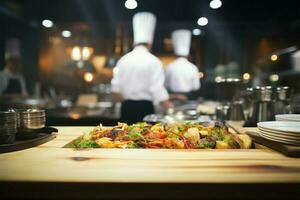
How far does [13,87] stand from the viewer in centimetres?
549

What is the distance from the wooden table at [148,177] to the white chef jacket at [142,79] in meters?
2.67

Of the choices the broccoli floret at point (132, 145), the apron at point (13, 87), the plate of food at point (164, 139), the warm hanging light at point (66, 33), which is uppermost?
the warm hanging light at point (66, 33)

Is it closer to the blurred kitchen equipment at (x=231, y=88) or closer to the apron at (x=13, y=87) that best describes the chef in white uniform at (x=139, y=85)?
the blurred kitchen equipment at (x=231, y=88)

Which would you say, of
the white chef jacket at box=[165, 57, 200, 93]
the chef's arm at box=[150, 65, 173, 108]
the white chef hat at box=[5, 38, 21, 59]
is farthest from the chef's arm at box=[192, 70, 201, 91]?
the white chef hat at box=[5, 38, 21, 59]

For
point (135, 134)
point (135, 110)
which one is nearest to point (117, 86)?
point (135, 110)

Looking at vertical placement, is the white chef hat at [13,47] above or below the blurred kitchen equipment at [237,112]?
above

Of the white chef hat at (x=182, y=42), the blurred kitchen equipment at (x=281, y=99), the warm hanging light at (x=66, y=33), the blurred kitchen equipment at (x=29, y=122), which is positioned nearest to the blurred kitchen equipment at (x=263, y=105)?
the blurred kitchen equipment at (x=281, y=99)

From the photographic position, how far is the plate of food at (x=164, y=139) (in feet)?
4.66

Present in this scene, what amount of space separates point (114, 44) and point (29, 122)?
5.62 meters

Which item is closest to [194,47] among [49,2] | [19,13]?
[49,2]

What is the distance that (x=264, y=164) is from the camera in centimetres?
107

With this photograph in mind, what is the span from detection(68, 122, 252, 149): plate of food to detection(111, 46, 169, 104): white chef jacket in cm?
210
